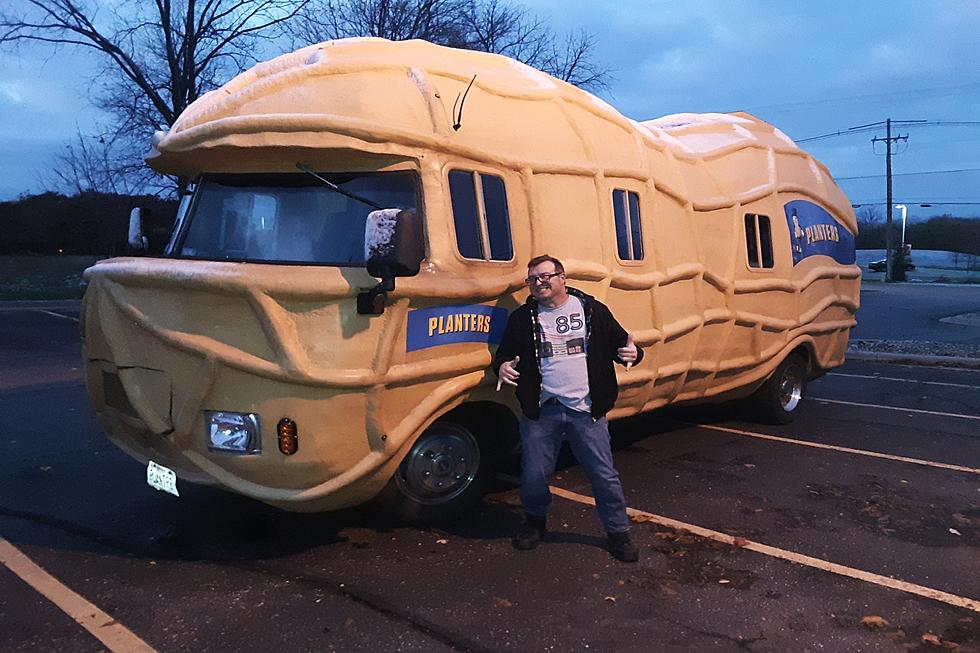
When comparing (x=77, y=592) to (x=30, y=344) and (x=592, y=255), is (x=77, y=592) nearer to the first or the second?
(x=592, y=255)

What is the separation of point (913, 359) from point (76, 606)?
44.9 feet

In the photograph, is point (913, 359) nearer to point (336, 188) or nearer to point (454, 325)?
point (454, 325)

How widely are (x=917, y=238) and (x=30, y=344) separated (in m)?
92.8

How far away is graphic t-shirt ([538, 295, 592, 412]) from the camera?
4.84 meters

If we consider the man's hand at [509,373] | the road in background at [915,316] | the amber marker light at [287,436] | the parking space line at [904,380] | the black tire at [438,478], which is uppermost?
the man's hand at [509,373]

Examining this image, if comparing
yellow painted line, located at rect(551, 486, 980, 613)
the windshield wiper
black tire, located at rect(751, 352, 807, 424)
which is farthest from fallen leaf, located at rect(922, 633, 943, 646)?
black tire, located at rect(751, 352, 807, 424)

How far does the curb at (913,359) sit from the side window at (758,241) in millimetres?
7617

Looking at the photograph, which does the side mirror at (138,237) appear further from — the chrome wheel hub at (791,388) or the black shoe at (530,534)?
the chrome wheel hub at (791,388)

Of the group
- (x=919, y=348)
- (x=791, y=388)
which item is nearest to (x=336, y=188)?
(x=791, y=388)

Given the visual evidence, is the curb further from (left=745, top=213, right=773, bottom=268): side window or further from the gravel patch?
(left=745, top=213, right=773, bottom=268): side window

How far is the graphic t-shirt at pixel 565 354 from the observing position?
484cm

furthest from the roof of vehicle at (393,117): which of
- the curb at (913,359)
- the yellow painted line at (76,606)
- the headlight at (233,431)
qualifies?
the curb at (913,359)

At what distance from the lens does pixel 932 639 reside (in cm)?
393

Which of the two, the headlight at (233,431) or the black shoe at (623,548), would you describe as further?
the black shoe at (623,548)
